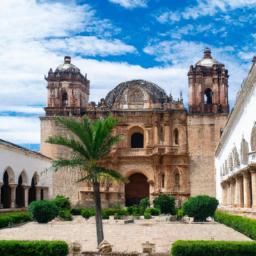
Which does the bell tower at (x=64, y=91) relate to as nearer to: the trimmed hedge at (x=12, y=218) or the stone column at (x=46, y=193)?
the stone column at (x=46, y=193)

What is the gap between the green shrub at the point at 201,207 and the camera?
2492 cm

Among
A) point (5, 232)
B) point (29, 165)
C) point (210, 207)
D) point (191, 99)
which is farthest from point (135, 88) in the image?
point (5, 232)

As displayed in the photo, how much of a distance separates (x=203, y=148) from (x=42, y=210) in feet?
53.4

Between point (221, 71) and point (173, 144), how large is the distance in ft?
22.7

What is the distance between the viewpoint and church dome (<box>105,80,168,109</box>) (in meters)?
39.1

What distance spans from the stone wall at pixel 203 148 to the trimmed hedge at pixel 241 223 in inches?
469

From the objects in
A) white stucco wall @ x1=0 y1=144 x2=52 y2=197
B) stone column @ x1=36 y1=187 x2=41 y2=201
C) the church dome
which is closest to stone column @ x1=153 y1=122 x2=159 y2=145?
the church dome

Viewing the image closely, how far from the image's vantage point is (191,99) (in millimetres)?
38375

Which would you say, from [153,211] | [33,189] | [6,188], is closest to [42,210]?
[6,188]

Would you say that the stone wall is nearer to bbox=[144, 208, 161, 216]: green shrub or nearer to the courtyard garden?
the courtyard garden

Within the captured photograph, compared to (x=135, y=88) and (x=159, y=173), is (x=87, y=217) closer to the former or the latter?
(x=159, y=173)

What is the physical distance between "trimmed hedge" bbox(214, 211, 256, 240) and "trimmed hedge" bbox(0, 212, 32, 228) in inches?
399

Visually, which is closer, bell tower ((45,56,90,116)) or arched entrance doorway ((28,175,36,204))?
arched entrance doorway ((28,175,36,204))

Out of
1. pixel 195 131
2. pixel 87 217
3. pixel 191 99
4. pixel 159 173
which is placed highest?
pixel 191 99
